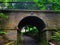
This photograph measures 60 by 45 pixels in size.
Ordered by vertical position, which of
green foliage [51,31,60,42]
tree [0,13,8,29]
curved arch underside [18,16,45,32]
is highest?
tree [0,13,8,29]

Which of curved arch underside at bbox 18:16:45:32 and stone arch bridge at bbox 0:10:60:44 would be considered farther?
curved arch underside at bbox 18:16:45:32

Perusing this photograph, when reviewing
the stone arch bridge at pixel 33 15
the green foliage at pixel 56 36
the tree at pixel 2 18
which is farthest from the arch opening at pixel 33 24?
the tree at pixel 2 18

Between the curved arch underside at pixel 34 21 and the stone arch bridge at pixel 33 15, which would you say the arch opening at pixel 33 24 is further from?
the stone arch bridge at pixel 33 15

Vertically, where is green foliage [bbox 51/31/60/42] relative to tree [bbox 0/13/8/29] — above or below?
below

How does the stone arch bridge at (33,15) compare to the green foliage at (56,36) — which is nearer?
the green foliage at (56,36)

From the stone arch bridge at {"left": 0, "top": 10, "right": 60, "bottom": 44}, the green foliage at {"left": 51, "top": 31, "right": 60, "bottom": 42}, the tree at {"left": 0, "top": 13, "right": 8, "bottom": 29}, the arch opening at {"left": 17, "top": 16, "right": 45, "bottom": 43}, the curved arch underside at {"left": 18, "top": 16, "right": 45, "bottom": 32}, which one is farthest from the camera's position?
the arch opening at {"left": 17, "top": 16, "right": 45, "bottom": 43}

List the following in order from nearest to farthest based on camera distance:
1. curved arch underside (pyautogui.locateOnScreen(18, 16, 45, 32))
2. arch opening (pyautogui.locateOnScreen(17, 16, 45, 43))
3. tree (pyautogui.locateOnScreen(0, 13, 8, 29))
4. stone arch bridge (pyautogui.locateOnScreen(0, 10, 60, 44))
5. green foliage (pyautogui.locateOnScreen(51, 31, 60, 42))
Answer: green foliage (pyautogui.locateOnScreen(51, 31, 60, 42))
tree (pyautogui.locateOnScreen(0, 13, 8, 29))
stone arch bridge (pyautogui.locateOnScreen(0, 10, 60, 44))
curved arch underside (pyautogui.locateOnScreen(18, 16, 45, 32))
arch opening (pyautogui.locateOnScreen(17, 16, 45, 43))

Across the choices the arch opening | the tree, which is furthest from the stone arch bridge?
the arch opening

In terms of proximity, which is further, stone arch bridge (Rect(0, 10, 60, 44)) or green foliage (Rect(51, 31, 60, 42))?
stone arch bridge (Rect(0, 10, 60, 44))

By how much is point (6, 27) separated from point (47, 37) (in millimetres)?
3902

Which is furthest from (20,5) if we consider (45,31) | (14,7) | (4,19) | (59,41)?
(59,41)

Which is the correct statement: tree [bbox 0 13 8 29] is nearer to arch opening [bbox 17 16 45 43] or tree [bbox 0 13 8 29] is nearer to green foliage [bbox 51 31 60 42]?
arch opening [bbox 17 16 45 43]

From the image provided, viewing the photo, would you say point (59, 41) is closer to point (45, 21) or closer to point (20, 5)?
point (45, 21)

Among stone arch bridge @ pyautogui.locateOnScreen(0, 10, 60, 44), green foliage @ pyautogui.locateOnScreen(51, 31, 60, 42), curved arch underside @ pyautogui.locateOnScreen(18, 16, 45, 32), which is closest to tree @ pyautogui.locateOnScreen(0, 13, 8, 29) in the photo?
stone arch bridge @ pyautogui.locateOnScreen(0, 10, 60, 44)
